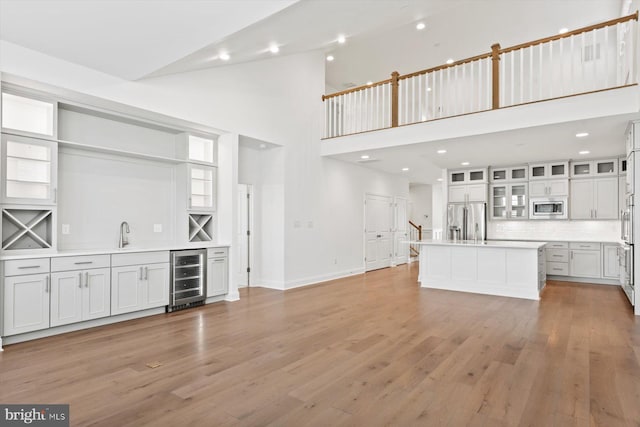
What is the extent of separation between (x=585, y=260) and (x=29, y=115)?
9.76 m

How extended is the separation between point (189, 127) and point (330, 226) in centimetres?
379

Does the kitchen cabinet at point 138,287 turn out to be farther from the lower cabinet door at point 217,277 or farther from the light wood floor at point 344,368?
the lower cabinet door at point 217,277

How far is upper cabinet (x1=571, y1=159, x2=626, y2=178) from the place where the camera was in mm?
7617

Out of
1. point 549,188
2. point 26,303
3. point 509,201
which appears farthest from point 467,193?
point 26,303

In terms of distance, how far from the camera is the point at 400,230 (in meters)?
10.9

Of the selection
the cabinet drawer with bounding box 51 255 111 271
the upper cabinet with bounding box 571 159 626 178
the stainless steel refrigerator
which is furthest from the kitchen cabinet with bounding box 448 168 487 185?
the cabinet drawer with bounding box 51 255 111 271

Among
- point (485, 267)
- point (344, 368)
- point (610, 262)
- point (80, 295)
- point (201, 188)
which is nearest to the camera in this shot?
point (344, 368)

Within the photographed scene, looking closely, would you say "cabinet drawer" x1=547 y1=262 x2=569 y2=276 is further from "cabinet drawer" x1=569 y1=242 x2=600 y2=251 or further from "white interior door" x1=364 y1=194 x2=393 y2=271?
"white interior door" x1=364 y1=194 x2=393 y2=271

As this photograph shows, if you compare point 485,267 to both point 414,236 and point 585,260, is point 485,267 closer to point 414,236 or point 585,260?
point 585,260

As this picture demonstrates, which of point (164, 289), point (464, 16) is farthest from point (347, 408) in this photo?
point (464, 16)

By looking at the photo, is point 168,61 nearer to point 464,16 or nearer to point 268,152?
point 268,152

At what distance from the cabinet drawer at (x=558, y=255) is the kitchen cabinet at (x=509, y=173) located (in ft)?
5.61

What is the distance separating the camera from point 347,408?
8.12 feet

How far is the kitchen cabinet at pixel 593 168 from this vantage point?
25.0 feet
